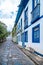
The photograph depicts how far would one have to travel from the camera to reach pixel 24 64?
10.8 metres

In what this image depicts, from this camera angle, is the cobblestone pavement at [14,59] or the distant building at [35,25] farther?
the distant building at [35,25]

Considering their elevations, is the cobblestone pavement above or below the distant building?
below

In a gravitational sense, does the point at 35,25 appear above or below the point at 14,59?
above

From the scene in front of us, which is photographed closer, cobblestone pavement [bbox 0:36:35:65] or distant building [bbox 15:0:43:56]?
cobblestone pavement [bbox 0:36:35:65]

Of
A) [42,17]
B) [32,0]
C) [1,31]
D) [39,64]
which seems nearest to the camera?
[39,64]

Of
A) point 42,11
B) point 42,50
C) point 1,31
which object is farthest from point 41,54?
point 1,31

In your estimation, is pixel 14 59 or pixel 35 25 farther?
pixel 35 25

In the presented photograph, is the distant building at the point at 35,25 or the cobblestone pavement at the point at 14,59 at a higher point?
the distant building at the point at 35,25

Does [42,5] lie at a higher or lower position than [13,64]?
higher

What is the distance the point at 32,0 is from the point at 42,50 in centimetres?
661

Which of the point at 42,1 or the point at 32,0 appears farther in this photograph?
the point at 32,0

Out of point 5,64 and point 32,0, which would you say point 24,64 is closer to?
point 5,64

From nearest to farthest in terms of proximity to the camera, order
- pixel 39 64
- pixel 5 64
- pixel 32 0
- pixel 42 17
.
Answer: pixel 39 64 < pixel 5 64 < pixel 42 17 < pixel 32 0

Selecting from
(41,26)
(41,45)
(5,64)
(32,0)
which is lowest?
(5,64)
